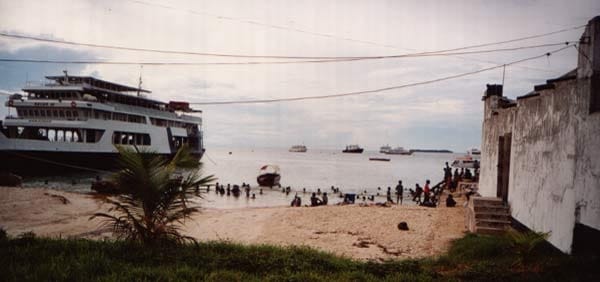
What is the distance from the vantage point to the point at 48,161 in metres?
30.8

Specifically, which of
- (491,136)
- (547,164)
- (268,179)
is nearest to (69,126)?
(268,179)

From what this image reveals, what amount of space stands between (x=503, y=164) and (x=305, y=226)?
7.52 meters

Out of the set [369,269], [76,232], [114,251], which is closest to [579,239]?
[369,269]

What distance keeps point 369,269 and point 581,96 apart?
16.3ft

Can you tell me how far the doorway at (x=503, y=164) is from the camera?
11328 millimetres

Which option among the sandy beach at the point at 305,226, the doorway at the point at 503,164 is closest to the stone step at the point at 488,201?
the doorway at the point at 503,164

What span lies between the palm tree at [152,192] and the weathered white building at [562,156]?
6.59m

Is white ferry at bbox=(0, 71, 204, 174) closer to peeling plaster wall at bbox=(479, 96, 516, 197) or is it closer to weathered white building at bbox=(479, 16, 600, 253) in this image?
peeling plaster wall at bbox=(479, 96, 516, 197)

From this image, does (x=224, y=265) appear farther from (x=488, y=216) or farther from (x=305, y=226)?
(x=488, y=216)

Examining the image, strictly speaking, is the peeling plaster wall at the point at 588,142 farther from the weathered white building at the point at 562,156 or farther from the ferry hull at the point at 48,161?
the ferry hull at the point at 48,161

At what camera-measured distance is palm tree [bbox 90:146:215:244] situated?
6121 mm

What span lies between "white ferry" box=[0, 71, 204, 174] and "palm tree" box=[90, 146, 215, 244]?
75.4ft

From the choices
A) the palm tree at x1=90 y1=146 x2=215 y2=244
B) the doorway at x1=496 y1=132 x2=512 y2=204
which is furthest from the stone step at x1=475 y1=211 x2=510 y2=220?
the palm tree at x1=90 y1=146 x2=215 y2=244

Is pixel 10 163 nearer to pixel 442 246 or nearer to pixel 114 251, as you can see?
pixel 114 251
